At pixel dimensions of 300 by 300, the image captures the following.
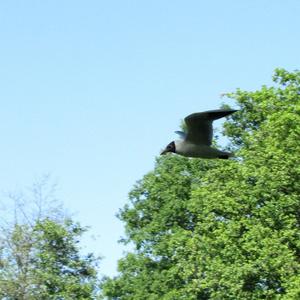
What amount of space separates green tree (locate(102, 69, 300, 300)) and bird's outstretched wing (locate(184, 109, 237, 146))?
62.8ft

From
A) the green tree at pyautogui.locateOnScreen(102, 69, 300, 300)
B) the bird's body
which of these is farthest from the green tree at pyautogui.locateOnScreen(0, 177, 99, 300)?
the bird's body

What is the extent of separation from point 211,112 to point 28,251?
3849 cm

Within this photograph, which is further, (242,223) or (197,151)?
(242,223)

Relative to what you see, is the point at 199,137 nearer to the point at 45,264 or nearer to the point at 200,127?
the point at 200,127

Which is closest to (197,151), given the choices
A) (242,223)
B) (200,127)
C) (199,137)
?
(199,137)

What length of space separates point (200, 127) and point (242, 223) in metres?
23.1

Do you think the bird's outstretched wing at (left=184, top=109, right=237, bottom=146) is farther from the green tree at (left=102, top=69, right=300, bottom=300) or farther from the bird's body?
the green tree at (left=102, top=69, right=300, bottom=300)

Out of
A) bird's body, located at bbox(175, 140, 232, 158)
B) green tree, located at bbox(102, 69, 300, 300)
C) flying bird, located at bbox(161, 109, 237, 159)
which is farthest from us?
green tree, located at bbox(102, 69, 300, 300)

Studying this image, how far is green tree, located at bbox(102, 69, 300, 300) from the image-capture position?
134ft

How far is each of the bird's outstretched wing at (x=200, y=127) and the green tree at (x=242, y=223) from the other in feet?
62.8

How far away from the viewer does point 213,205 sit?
43.1m

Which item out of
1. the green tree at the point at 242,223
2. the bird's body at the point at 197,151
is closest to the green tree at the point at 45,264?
the green tree at the point at 242,223

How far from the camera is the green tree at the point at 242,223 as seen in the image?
4075cm

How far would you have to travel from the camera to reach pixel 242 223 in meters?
42.4
